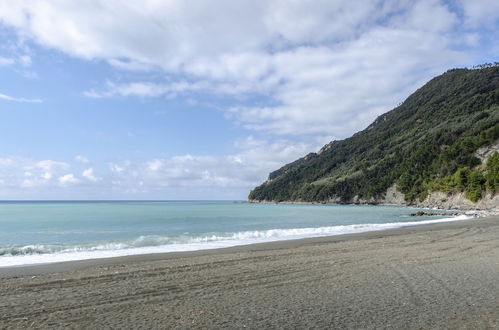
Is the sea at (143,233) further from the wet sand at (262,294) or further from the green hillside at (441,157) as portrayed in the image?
the green hillside at (441,157)

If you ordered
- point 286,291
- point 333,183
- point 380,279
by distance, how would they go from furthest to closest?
point 333,183
point 380,279
point 286,291

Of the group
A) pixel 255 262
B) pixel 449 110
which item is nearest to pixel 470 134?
pixel 449 110

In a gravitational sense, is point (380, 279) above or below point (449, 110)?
below

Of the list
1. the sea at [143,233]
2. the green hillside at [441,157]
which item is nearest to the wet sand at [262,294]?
the sea at [143,233]

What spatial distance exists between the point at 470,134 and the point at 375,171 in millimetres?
54239

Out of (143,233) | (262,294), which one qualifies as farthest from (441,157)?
(262,294)

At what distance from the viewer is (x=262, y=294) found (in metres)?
8.41

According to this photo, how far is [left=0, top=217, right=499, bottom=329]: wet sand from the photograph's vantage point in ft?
21.2

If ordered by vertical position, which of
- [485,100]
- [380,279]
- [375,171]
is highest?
[485,100]

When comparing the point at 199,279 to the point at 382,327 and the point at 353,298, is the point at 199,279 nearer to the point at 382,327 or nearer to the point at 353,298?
the point at 353,298

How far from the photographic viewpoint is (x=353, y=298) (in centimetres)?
792

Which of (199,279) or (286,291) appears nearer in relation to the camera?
(286,291)

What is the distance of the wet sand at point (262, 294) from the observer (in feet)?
21.2

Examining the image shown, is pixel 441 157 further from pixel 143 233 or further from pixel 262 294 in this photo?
pixel 262 294
